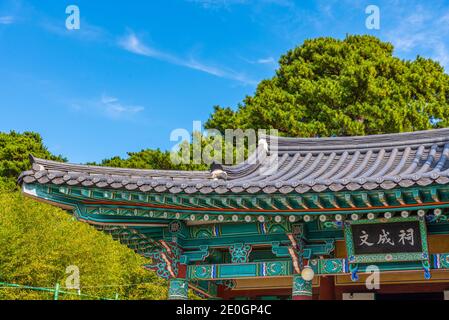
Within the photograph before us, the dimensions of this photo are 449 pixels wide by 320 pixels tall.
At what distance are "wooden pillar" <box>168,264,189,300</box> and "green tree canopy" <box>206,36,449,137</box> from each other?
52.6 feet

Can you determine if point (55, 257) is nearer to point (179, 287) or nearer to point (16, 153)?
point (179, 287)

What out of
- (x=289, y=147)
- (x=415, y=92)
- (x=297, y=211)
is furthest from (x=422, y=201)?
(x=415, y=92)

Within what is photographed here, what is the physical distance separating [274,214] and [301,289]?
47.9 inches

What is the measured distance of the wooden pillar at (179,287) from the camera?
8.28 m

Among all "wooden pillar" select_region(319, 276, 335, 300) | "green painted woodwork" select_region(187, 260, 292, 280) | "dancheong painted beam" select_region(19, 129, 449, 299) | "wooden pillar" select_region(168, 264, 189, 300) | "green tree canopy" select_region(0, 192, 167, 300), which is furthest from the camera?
"green tree canopy" select_region(0, 192, 167, 300)

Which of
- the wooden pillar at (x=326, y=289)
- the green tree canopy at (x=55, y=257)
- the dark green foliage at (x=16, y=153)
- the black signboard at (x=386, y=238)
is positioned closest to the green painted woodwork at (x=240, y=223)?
the black signboard at (x=386, y=238)

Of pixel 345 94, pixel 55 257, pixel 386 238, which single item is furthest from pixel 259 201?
pixel 345 94

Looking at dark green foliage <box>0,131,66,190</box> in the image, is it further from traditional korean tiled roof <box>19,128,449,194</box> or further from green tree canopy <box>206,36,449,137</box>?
traditional korean tiled roof <box>19,128,449,194</box>

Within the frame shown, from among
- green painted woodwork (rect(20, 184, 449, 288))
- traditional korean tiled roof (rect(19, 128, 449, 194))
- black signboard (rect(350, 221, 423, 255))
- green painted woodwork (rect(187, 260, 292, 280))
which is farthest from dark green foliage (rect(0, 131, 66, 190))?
black signboard (rect(350, 221, 423, 255))

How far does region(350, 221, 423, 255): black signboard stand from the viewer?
23.9ft

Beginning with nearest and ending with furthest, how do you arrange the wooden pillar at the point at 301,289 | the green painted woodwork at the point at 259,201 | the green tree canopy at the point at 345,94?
the green painted woodwork at the point at 259,201 → the wooden pillar at the point at 301,289 → the green tree canopy at the point at 345,94

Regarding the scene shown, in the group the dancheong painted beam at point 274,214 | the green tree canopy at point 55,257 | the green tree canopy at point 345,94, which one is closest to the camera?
the dancheong painted beam at point 274,214

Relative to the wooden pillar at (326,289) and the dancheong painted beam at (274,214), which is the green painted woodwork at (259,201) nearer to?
the dancheong painted beam at (274,214)

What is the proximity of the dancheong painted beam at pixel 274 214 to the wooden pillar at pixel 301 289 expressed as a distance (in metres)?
0.01
